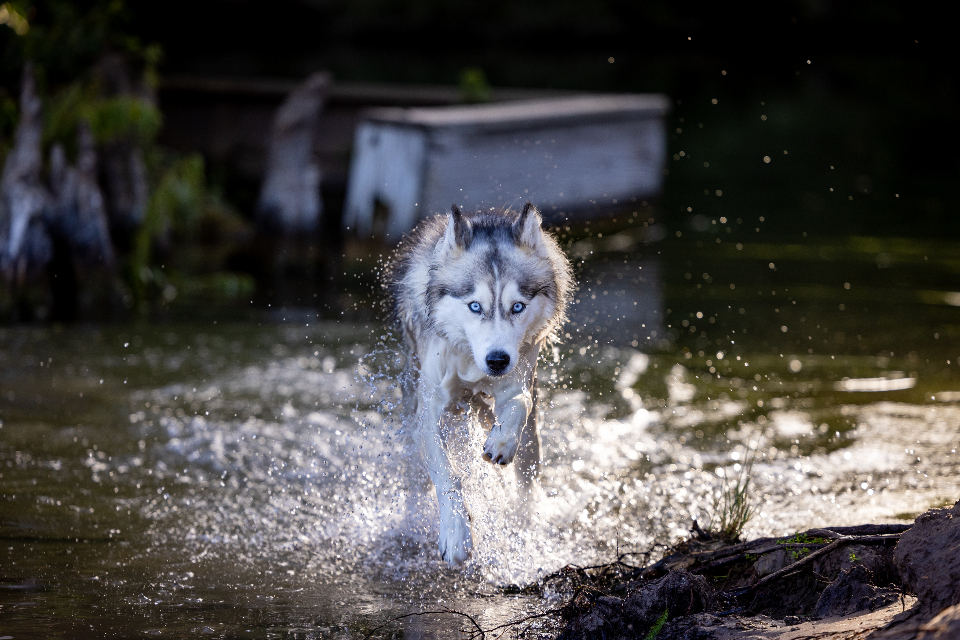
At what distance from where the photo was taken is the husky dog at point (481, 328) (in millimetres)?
4082

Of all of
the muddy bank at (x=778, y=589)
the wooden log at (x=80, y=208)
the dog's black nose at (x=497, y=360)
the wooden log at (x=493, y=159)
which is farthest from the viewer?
the wooden log at (x=493, y=159)

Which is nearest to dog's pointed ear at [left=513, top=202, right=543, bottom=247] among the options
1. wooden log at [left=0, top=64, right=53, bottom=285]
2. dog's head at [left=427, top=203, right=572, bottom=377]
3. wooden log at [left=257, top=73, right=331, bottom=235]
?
dog's head at [left=427, top=203, right=572, bottom=377]

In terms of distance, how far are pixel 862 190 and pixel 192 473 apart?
15.4m

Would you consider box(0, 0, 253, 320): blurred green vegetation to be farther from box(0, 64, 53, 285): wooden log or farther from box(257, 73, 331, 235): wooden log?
box(257, 73, 331, 235): wooden log

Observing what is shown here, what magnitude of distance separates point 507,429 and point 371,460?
1745mm

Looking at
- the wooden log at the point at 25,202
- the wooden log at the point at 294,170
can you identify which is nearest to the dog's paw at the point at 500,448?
the wooden log at the point at 25,202

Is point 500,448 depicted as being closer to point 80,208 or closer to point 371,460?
point 371,460

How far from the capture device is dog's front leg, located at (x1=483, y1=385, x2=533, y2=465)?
4168mm

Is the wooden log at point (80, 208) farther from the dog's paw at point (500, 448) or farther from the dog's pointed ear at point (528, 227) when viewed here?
the dog's paw at point (500, 448)

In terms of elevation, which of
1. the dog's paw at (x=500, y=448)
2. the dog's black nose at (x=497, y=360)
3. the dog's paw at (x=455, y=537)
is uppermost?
the dog's black nose at (x=497, y=360)

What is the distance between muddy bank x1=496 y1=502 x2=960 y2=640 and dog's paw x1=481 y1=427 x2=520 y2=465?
0.55 meters

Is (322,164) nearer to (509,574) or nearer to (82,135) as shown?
(82,135)

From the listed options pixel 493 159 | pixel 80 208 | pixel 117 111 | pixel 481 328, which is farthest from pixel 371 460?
pixel 493 159

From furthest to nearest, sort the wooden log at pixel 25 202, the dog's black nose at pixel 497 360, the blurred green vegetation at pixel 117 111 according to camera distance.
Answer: the blurred green vegetation at pixel 117 111, the wooden log at pixel 25 202, the dog's black nose at pixel 497 360
